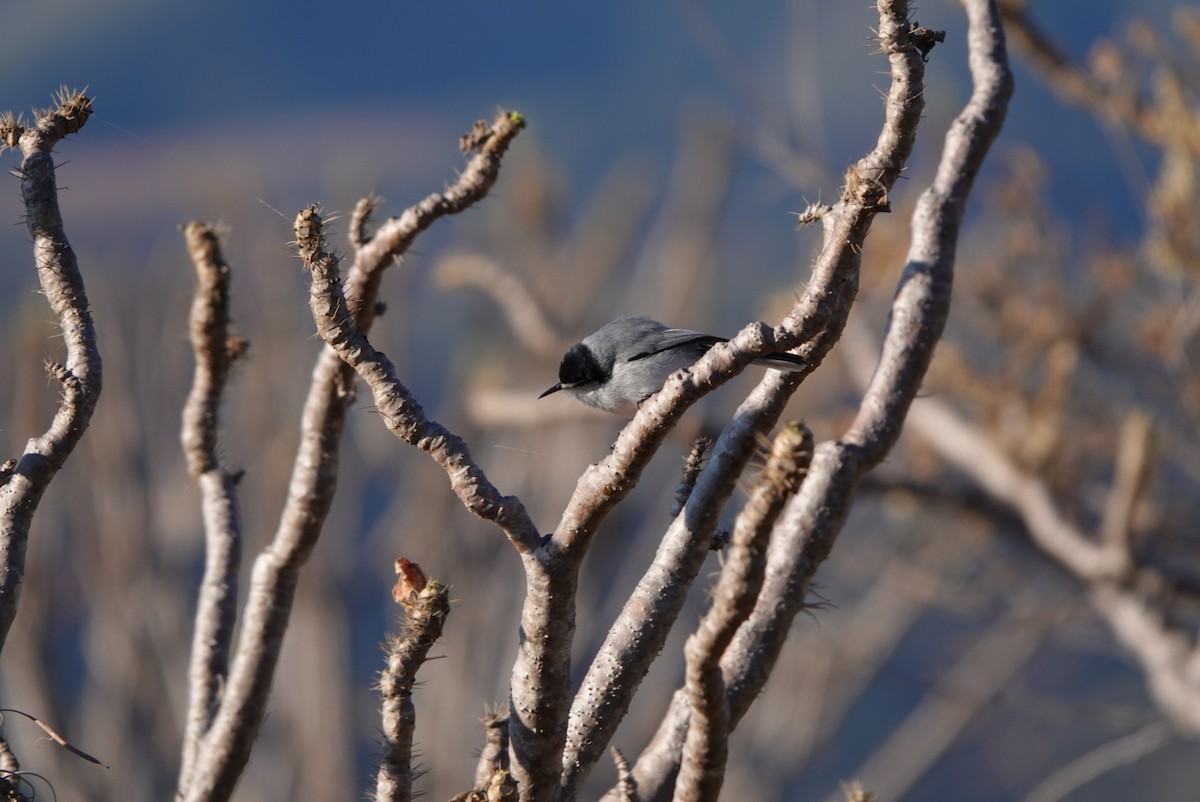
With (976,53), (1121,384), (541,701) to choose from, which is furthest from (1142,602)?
(541,701)

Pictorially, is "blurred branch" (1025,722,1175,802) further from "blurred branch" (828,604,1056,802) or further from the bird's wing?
"blurred branch" (828,604,1056,802)

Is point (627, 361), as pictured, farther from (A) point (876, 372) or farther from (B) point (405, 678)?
(B) point (405, 678)

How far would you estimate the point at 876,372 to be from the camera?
5.70ft

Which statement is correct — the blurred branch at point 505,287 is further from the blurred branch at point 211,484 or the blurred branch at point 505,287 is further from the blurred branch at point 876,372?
the blurred branch at point 876,372

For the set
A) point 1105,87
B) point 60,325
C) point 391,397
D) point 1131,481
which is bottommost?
point 391,397

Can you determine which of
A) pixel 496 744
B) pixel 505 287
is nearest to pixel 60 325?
pixel 496 744

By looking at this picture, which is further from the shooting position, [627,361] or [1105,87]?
[1105,87]

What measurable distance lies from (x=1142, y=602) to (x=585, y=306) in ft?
13.1

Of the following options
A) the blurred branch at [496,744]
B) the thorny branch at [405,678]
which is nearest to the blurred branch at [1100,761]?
the blurred branch at [496,744]

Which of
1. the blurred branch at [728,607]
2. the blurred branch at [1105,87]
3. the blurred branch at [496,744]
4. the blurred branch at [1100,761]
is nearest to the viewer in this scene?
the blurred branch at [728,607]

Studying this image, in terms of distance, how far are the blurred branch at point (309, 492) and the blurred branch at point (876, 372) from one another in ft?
2.17

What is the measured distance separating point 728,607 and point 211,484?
1.32 metres

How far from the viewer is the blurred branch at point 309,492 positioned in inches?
76.0

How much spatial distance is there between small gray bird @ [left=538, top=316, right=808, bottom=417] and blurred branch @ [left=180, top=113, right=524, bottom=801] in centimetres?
66
